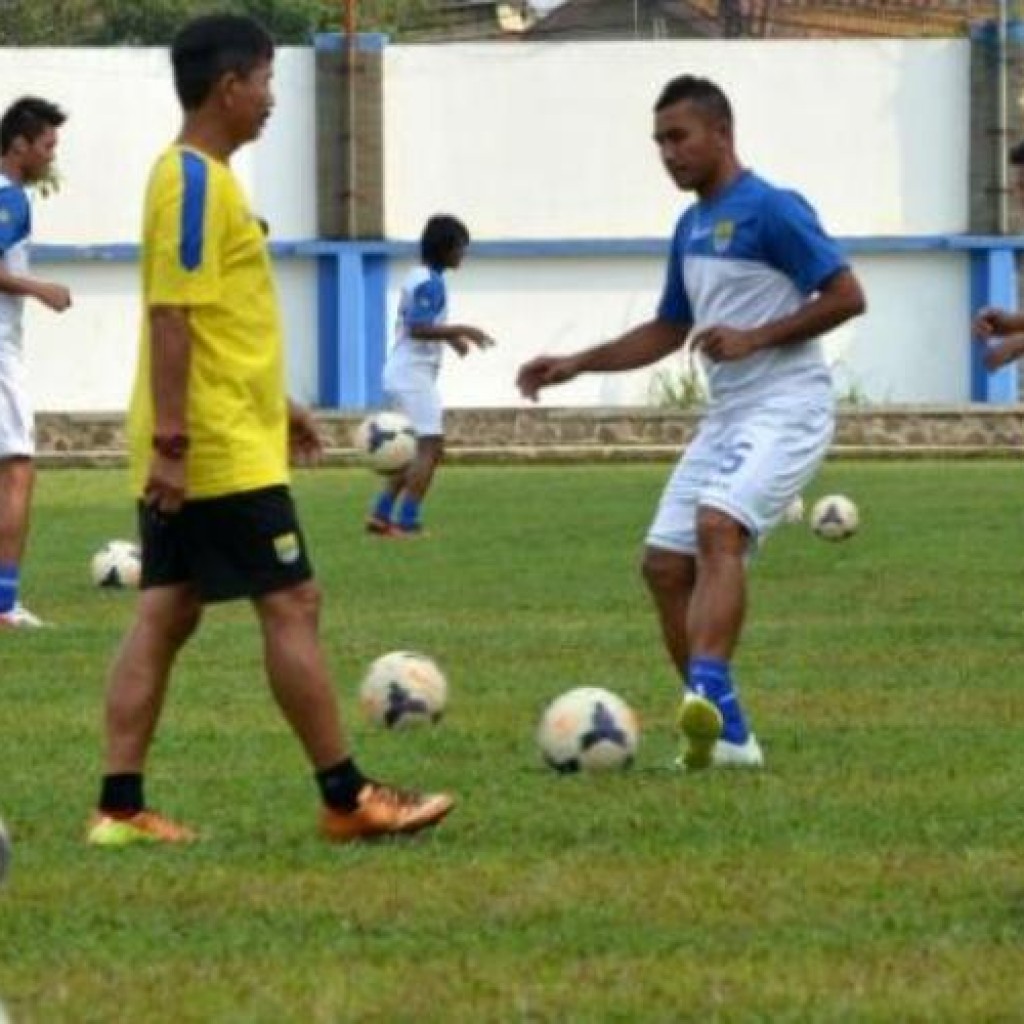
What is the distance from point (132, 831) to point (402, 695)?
274 centimetres

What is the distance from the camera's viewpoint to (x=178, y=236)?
28.7 feet

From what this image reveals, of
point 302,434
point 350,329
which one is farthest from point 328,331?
point 302,434

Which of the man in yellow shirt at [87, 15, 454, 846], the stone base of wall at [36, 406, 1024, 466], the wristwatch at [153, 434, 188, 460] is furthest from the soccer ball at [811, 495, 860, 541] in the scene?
the stone base of wall at [36, 406, 1024, 466]

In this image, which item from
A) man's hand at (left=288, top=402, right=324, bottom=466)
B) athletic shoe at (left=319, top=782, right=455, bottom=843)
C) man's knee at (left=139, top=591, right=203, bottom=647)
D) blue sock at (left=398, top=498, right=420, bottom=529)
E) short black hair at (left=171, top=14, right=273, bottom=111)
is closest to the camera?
short black hair at (left=171, top=14, right=273, bottom=111)

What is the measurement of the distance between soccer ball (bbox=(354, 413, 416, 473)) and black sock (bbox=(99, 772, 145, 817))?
14249 mm

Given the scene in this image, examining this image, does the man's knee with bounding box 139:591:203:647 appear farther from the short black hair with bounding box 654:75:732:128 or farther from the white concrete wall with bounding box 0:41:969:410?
the white concrete wall with bounding box 0:41:969:410

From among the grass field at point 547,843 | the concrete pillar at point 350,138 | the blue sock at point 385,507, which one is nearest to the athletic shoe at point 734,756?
the grass field at point 547,843

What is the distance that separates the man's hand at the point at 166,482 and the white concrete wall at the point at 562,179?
36.0m

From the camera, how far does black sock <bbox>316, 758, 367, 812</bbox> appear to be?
8.95 m

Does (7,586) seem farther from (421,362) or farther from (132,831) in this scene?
(421,362)

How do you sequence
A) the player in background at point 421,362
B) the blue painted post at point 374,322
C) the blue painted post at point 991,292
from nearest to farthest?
the player in background at point 421,362, the blue painted post at point 374,322, the blue painted post at point 991,292

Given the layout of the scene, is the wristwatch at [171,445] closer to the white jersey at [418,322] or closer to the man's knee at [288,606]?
the man's knee at [288,606]

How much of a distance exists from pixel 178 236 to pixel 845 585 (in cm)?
997

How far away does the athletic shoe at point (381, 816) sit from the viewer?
8953 millimetres
